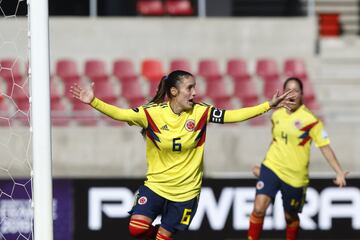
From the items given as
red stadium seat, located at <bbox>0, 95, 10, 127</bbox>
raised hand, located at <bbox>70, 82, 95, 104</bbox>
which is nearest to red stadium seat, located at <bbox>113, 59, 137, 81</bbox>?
red stadium seat, located at <bbox>0, 95, 10, 127</bbox>

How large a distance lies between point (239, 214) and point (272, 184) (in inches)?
62.0

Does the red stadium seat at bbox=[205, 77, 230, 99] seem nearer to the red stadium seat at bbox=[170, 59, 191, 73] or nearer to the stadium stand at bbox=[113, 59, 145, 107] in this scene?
the red stadium seat at bbox=[170, 59, 191, 73]

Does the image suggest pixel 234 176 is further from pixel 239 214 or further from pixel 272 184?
pixel 272 184

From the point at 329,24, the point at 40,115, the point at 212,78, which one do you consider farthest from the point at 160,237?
the point at 329,24

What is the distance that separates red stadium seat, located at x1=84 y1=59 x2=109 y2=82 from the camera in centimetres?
1368

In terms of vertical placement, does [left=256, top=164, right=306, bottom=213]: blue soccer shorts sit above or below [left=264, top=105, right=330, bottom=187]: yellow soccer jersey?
below

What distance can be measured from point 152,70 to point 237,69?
132cm

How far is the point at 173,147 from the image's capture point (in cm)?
675

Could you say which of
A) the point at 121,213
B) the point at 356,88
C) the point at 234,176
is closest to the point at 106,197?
the point at 121,213

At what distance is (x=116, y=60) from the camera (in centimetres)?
1412

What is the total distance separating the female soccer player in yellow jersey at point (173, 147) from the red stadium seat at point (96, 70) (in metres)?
6.81

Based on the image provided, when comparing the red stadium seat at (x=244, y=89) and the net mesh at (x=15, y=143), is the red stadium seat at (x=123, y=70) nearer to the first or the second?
the net mesh at (x=15, y=143)

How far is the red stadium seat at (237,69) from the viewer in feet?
45.6

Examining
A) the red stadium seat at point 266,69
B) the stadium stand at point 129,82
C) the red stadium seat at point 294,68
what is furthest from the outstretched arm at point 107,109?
the red stadium seat at point 294,68
